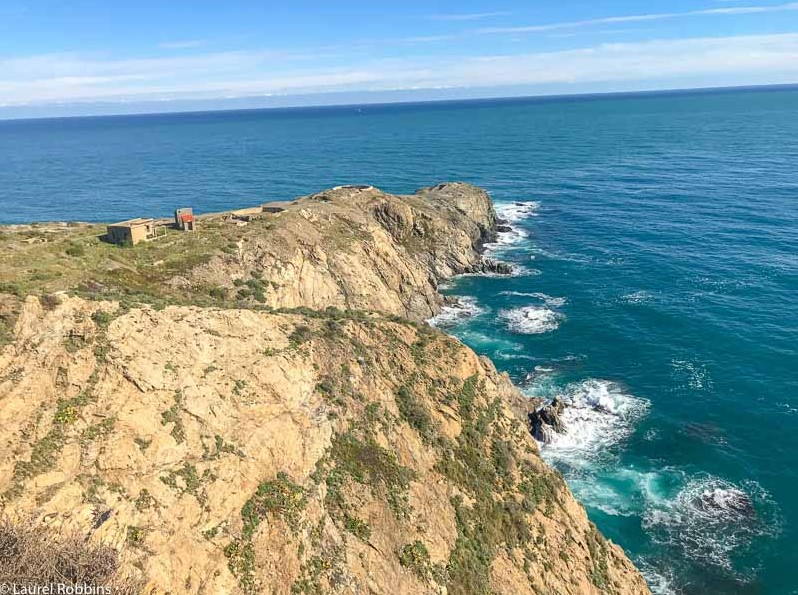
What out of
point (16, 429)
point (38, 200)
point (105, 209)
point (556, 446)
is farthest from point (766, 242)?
point (38, 200)

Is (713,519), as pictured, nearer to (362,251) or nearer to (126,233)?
(362,251)

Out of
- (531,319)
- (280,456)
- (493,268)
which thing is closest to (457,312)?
(531,319)

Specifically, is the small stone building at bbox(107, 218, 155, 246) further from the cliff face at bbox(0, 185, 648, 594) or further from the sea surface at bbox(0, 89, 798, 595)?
the sea surface at bbox(0, 89, 798, 595)

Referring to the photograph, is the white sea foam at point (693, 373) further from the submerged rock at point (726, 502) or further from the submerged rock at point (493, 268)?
the submerged rock at point (493, 268)

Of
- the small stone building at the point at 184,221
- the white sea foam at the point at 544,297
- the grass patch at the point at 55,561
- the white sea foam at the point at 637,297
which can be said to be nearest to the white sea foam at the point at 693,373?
the white sea foam at the point at 637,297

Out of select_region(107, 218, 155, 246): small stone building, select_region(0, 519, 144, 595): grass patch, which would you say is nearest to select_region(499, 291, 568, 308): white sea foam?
select_region(107, 218, 155, 246): small stone building

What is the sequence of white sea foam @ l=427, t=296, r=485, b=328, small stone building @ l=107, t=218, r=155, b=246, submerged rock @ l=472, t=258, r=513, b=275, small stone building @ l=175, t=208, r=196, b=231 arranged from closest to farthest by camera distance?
small stone building @ l=107, t=218, r=155, b=246 < small stone building @ l=175, t=208, r=196, b=231 < white sea foam @ l=427, t=296, r=485, b=328 < submerged rock @ l=472, t=258, r=513, b=275

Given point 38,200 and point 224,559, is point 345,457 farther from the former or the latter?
point 38,200
